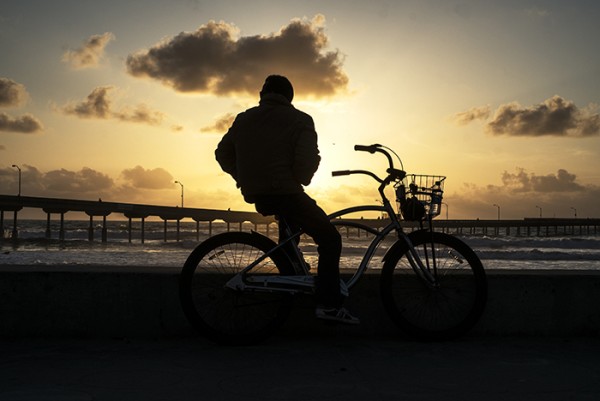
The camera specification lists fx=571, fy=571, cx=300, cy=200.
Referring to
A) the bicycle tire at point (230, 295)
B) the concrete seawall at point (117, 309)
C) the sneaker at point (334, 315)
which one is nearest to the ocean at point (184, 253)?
the concrete seawall at point (117, 309)

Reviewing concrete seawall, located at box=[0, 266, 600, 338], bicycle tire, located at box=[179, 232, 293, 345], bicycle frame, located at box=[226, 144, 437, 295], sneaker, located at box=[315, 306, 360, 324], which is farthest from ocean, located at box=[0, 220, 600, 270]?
sneaker, located at box=[315, 306, 360, 324]

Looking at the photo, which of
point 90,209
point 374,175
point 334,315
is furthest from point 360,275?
point 90,209

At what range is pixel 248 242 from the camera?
14.5 feet

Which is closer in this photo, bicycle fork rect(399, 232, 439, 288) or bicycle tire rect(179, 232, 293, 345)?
bicycle tire rect(179, 232, 293, 345)

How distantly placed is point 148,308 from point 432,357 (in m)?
2.27

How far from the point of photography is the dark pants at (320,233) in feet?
13.6

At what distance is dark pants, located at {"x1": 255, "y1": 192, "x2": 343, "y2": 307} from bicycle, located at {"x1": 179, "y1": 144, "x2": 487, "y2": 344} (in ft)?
0.39

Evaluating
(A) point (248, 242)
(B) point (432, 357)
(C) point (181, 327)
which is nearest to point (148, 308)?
(C) point (181, 327)

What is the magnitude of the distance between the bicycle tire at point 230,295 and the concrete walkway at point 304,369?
0.48ft

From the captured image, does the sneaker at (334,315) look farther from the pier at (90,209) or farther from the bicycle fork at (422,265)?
the pier at (90,209)

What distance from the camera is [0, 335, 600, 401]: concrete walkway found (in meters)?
3.12

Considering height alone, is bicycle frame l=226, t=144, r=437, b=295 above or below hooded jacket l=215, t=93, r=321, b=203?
below

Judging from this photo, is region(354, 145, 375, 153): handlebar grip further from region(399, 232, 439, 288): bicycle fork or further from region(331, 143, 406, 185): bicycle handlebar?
region(399, 232, 439, 288): bicycle fork

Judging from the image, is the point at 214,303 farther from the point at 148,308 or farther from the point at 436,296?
the point at 436,296
